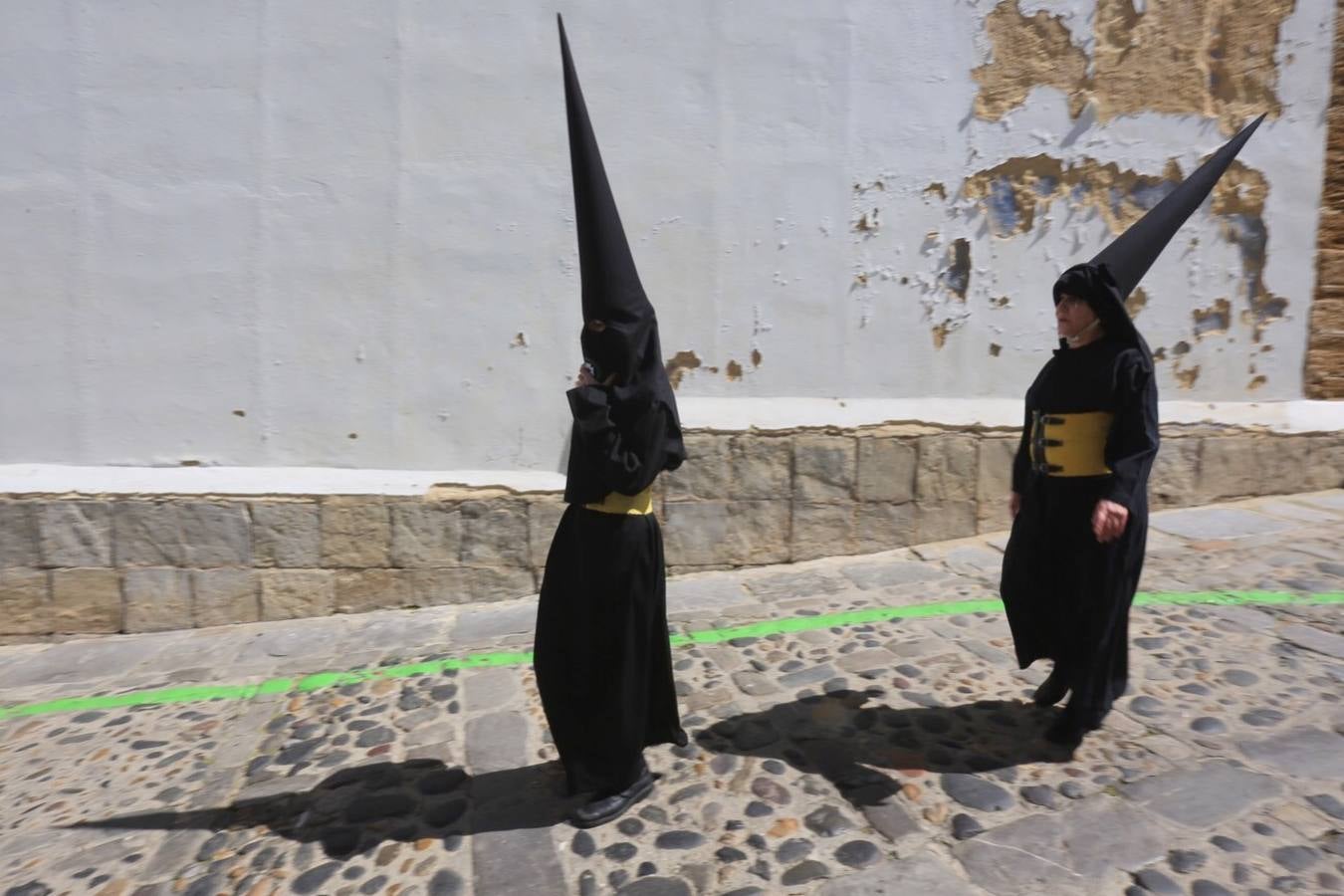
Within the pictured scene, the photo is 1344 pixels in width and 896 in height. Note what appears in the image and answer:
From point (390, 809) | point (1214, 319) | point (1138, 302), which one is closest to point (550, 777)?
point (390, 809)

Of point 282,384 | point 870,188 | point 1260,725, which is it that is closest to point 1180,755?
point 1260,725

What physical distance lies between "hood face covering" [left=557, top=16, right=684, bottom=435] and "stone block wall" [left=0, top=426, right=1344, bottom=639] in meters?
2.71

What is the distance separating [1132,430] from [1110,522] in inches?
13.7

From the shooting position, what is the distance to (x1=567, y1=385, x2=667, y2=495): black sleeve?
8.77 ft

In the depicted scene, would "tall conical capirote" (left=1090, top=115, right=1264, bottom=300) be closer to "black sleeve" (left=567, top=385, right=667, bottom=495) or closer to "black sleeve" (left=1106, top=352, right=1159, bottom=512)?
"black sleeve" (left=1106, top=352, right=1159, bottom=512)

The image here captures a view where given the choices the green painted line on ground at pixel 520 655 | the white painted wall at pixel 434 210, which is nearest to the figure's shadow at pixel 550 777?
the green painted line on ground at pixel 520 655

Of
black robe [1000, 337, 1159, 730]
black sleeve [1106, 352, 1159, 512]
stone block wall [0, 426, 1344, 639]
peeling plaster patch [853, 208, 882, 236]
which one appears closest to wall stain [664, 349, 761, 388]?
stone block wall [0, 426, 1344, 639]

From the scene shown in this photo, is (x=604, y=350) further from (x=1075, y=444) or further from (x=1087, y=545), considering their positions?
(x=1087, y=545)

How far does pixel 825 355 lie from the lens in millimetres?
5707

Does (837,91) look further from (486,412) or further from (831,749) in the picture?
(831,749)

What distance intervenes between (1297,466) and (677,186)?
205 inches

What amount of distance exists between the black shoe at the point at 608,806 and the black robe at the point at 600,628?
0.04 meters

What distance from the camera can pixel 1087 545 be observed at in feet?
10.1

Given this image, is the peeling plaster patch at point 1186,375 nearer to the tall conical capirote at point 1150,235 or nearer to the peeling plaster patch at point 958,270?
the peeling plaster patch at point 958,270
